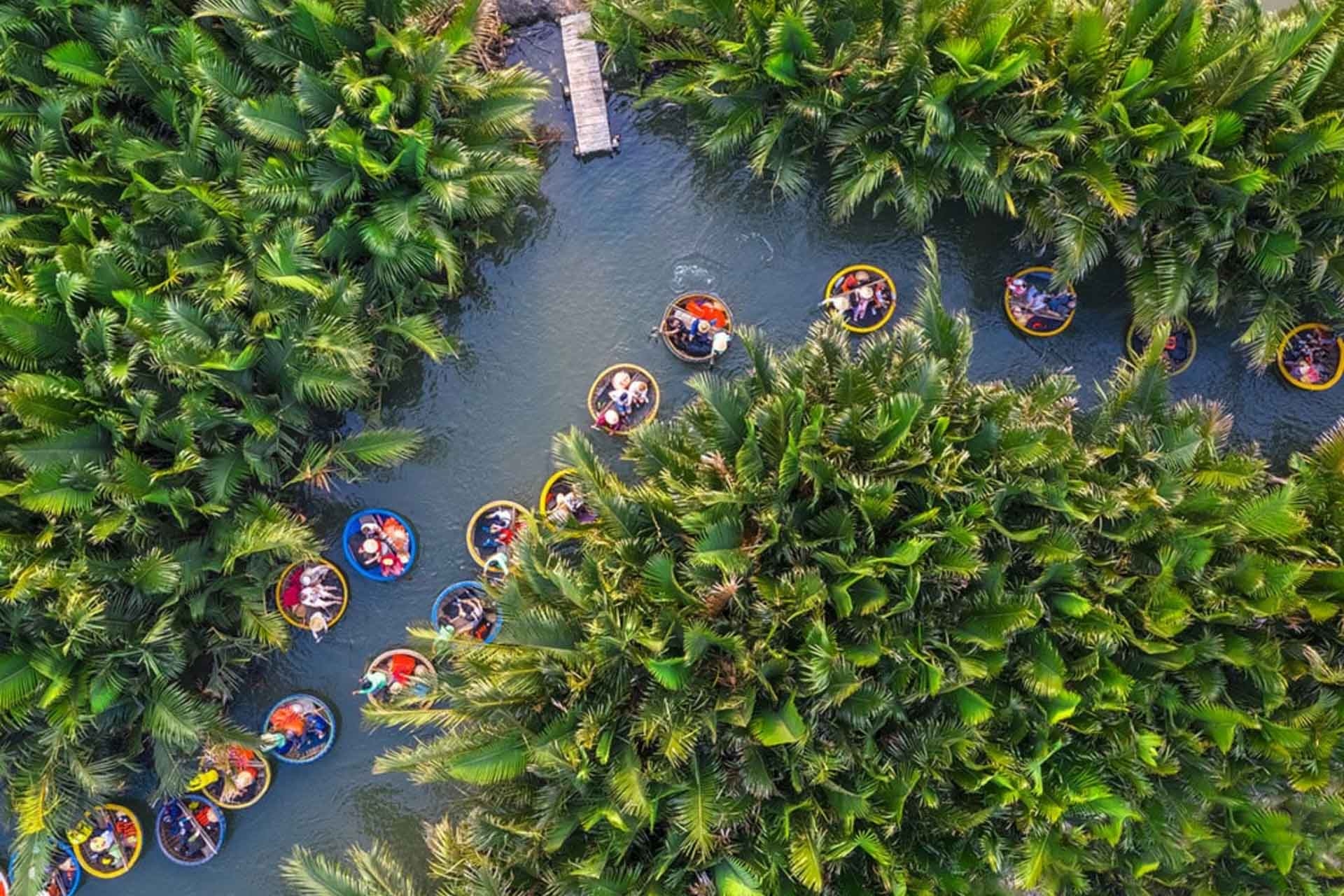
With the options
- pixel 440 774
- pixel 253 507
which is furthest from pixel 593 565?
pixel 253 507

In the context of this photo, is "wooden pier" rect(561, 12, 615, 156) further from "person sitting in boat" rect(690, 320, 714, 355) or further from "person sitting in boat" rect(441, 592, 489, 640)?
"person sitting in boat" rect(441, 592, 489, 640)

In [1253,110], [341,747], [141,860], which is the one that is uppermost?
[1253,110]

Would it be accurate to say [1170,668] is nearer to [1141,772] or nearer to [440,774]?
[1141,772]

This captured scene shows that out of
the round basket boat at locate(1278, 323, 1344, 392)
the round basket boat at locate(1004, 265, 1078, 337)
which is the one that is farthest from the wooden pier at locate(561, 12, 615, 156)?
the round basket boat at locate(1278, 323, 1344, 392)

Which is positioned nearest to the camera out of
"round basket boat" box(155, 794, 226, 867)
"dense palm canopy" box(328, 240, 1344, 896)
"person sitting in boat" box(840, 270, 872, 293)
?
"dense palm canopy" box(328, 240, 1344, 896)

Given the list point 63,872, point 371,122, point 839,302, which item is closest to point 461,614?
point 63,872

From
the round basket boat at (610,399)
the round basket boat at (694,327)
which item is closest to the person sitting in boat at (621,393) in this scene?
the round basket boat at (610,399)
